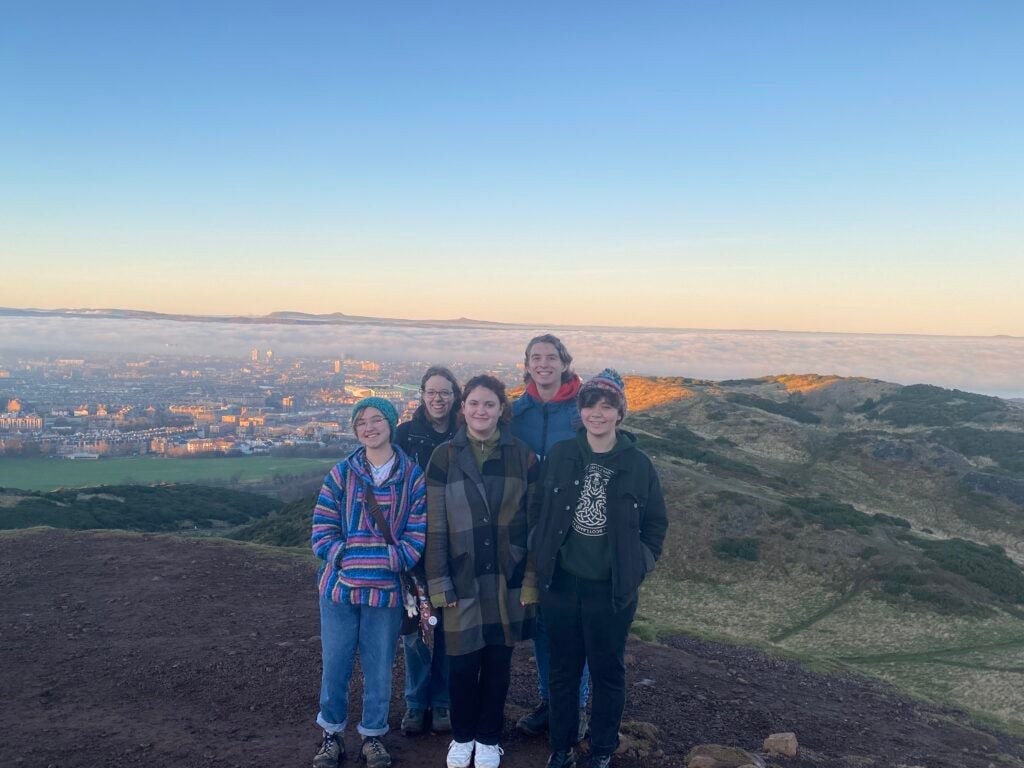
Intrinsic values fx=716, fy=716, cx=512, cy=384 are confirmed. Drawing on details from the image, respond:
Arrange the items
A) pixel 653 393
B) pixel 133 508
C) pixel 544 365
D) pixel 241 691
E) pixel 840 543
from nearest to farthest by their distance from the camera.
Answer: pixel 544 365 → pixel 241 691 → pixel 840 543 → pixel 133 508 → pixel 653 393

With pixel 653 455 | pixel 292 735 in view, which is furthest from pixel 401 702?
pixel 653 455

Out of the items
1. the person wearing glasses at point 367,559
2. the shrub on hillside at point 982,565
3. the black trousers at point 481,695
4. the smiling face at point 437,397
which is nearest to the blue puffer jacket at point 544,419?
the smiling face at point 437,397

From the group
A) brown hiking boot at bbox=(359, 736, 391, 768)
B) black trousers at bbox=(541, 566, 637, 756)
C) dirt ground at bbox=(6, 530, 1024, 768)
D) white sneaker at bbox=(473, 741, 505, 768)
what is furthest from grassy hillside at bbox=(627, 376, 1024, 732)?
brown hiking boot at bbox=(359, 736, 391, 768)

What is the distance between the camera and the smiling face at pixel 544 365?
523 centimetres

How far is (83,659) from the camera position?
7434mm

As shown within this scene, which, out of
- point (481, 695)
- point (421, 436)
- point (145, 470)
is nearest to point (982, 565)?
point (481, 695)

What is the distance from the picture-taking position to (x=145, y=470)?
2080 inches

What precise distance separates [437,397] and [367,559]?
1.32m

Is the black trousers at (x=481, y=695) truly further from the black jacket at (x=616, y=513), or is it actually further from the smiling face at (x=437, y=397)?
the smiling face at (x=437, y=397)

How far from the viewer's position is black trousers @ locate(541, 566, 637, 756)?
4672mm

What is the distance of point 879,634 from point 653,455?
49.3ft

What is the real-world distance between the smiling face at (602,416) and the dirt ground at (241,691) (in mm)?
2410

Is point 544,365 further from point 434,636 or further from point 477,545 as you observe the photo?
point 434,636

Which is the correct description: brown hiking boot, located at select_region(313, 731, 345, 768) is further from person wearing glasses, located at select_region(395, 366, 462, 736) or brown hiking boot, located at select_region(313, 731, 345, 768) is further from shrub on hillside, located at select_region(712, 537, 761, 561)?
shrub on hillside, located at select_region(712, 537, 761, 561)
